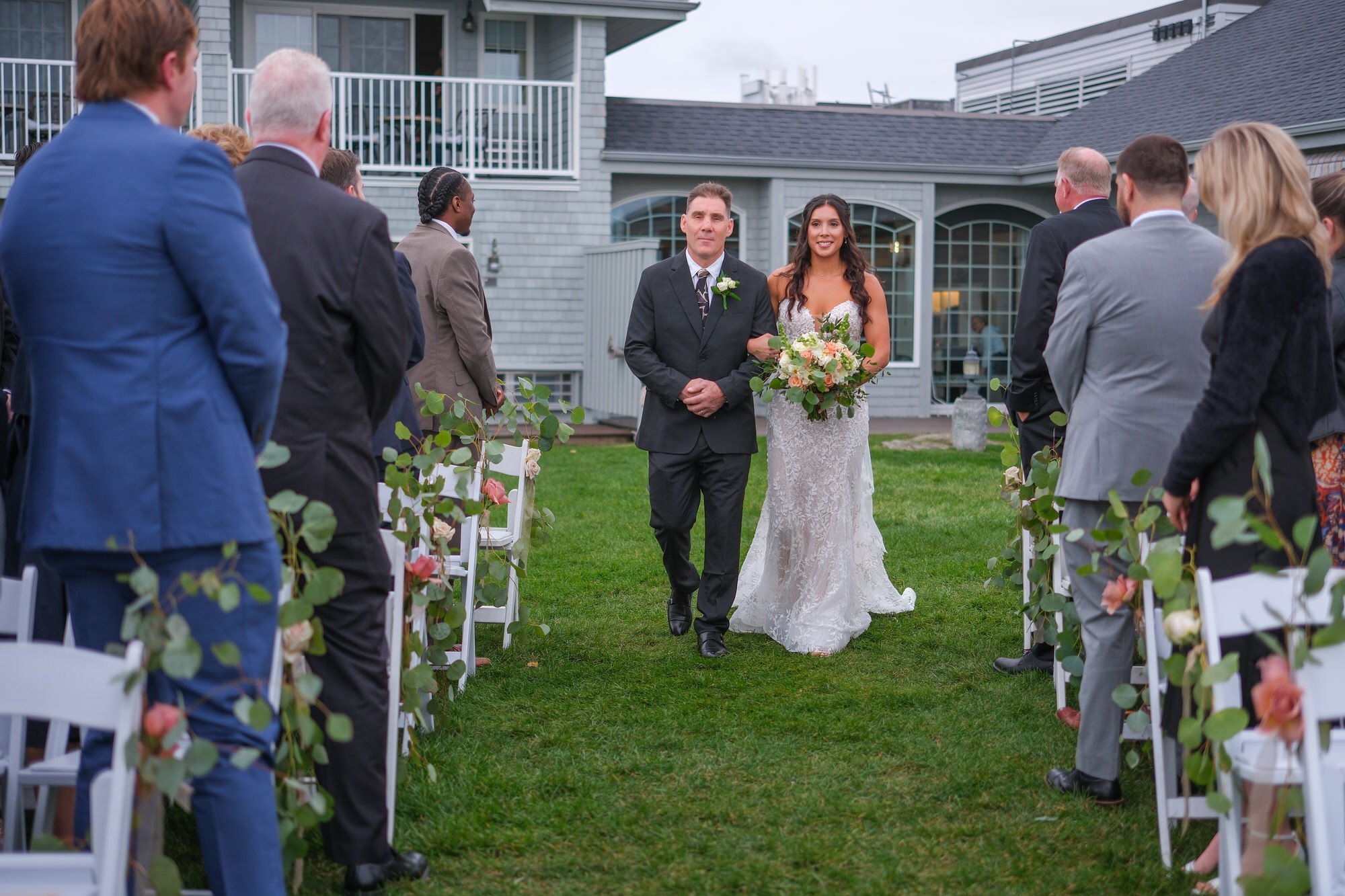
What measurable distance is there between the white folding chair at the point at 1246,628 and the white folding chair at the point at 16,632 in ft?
8.94

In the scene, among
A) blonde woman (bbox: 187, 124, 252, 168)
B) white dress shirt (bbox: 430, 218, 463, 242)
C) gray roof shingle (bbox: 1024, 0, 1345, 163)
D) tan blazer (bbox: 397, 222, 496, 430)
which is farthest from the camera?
gray roof shingle (bbox: 1024, 0, 1345, 163)

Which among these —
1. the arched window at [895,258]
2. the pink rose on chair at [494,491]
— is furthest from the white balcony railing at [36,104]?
the pink rose on chair at [494,491]

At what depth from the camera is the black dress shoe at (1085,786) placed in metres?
4.24

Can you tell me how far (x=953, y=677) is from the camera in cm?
597

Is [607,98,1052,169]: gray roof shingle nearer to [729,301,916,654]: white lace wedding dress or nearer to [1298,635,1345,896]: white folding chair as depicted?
[729,301,916,654]: white lace wedding dress

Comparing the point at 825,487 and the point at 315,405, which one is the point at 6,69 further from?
the point at 315,405

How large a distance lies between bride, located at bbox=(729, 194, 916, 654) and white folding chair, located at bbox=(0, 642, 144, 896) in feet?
14.1

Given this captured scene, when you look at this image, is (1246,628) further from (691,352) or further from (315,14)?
(315,14)

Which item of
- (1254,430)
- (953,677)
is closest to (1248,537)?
(1254,430)

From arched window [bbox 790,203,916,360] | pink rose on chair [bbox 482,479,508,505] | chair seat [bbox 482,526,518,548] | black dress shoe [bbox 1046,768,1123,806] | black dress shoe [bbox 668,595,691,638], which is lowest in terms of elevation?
black dress shoe [bbox 1046,768,1123,806]

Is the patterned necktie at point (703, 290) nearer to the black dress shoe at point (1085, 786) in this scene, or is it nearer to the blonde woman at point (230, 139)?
the blonde woman at point (230, 139)

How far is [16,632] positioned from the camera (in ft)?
10.6

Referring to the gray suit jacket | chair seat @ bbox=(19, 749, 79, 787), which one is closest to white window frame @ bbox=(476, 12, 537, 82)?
the gray suit jacket

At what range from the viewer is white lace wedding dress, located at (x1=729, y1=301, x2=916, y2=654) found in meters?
6.53
